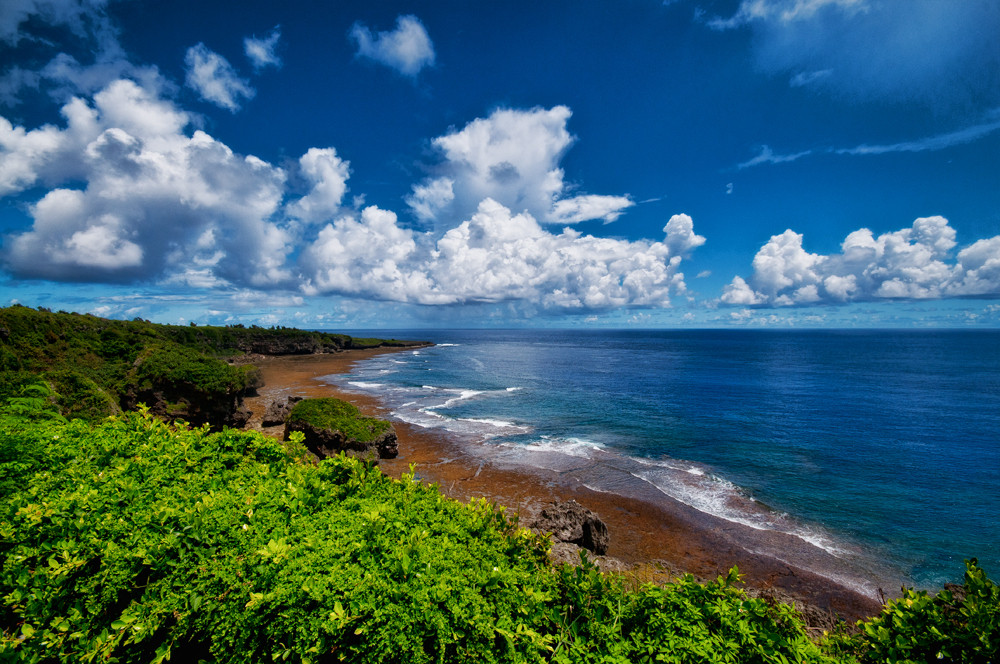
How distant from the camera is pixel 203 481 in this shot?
20.8 ft

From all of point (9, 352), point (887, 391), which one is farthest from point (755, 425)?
point (9, 352)

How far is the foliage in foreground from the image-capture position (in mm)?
3977

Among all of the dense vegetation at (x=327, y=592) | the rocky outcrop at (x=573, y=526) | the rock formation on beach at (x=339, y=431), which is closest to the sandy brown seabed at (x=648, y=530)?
the rocky outcrop at (x=573, y=526)

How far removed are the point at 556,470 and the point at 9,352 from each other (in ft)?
121

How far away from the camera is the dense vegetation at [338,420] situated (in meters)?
25.9

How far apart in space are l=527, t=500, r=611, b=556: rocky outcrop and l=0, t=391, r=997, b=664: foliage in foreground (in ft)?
34.8

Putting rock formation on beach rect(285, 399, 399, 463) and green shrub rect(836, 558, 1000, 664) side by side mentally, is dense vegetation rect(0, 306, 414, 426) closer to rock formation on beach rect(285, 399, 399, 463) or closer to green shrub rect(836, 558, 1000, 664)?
rock formation on beach rect(285, 399, 399, 463)

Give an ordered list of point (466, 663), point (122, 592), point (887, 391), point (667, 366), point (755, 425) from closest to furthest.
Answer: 1. point (466, 663)
2. point (122, 592)
3. point (755, 425)
4. point (887, 391)
5. point (667, 366)

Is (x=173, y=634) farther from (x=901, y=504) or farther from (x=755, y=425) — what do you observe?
(x=755, y=425)

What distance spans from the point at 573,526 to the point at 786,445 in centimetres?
2622

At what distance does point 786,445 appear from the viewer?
3183cm

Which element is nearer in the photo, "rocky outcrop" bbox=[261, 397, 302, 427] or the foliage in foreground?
the foliage in foreground

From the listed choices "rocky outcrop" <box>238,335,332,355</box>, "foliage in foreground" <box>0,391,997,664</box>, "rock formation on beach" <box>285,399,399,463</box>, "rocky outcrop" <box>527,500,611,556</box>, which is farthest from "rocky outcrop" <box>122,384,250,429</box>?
"rocky outcrop" <box>238,335,332,355</box>

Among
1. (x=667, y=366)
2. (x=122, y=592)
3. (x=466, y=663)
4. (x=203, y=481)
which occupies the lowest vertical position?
(x=667, y=366)
